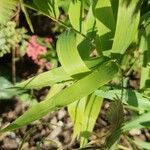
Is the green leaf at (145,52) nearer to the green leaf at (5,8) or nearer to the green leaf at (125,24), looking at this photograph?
the green leaf at (125,24)

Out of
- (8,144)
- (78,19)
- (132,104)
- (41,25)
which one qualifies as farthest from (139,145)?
(41,25)

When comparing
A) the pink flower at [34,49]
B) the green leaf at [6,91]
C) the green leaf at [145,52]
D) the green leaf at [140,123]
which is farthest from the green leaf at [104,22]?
the green leaf at [6,91]

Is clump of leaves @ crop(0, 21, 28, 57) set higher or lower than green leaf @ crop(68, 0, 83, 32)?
lower

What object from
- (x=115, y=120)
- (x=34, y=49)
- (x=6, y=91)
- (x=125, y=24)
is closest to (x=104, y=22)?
(x=125, y=24)

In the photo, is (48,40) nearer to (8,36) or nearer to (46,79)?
(8,36)

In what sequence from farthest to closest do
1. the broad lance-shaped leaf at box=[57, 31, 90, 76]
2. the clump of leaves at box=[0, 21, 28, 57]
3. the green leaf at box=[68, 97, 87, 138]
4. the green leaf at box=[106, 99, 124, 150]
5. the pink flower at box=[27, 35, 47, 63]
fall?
the pink flower at box=[27, 35, 47, 63]
the clump of leaves at box=[0, 21, 28, 57]
the green leaf at box=[68, 97, 87, 138]
the broad lance-shaped leaf at box=[57, 31, 90, 76]
the green leaf at box=[106, 99, 124, 150]

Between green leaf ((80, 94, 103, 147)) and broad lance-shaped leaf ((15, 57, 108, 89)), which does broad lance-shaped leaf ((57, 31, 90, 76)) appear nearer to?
broad lance-shaped leaf ((15, 57, 108, 89))

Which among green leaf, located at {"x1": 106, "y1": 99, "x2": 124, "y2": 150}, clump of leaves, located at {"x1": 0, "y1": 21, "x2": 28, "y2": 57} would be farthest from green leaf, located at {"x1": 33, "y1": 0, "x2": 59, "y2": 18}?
green leaf, located at {"x1": 106, "y1": 99, "x2": 124, "y2": 150}
